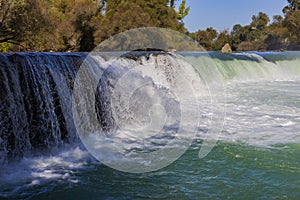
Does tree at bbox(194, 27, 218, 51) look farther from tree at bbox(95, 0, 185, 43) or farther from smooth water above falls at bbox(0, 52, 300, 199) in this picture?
smooth water above falls at bbox(0, 52, 300, 199)

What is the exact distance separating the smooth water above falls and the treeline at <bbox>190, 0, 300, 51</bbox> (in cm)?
3978

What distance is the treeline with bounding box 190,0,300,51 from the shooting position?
42562 mm

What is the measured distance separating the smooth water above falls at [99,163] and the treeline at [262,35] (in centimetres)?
3978

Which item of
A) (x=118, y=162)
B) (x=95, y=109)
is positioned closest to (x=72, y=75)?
(x=95, y=109)

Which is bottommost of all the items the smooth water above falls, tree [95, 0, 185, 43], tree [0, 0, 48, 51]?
the smooth water above falls

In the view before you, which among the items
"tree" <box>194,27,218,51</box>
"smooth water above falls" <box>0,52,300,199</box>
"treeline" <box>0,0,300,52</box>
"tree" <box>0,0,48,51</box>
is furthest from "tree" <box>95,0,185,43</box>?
"smooth water above falls" <box>0,52,300,199</box>

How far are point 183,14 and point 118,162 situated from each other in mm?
36975

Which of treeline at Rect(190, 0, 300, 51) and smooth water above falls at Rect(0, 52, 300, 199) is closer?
smooth water above falls at Rect(0, 52, 300, 199)

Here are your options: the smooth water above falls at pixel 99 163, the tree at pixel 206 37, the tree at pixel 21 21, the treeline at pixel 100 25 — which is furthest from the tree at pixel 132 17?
the smooth water above falls at pixel 99 163

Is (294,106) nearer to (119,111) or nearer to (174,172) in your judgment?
(119,111)

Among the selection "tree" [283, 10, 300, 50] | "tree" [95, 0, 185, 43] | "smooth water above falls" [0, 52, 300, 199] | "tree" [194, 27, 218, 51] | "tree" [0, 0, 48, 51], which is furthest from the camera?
"tree" [194, 27, 218, 51]

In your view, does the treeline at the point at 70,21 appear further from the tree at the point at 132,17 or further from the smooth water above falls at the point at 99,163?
the smooth water above falls at the point at 99,163

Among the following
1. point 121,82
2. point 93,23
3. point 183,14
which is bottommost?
point 121,82

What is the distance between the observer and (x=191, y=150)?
4.07m
